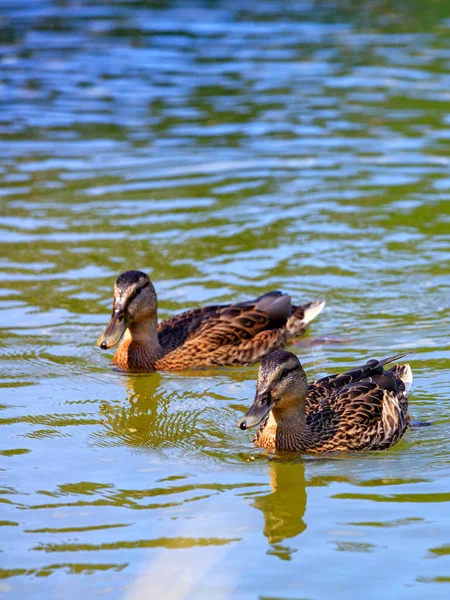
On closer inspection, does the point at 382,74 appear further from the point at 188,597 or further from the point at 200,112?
the point at 188,597

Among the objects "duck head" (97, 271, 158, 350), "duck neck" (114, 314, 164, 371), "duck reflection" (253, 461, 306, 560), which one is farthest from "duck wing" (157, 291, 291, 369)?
"duck reflection" (253, 461, 306, 560)

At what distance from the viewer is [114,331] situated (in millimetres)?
10250

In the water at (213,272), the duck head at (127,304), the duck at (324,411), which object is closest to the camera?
the water at (213,272)

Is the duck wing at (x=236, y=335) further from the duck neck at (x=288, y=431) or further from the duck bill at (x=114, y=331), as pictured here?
the duck neck at (x=288, y=431)

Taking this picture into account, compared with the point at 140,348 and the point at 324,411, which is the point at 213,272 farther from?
the point at 324,411

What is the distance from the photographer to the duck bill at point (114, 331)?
1010 centimetres

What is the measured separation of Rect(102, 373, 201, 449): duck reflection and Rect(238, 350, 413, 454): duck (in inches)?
25.7

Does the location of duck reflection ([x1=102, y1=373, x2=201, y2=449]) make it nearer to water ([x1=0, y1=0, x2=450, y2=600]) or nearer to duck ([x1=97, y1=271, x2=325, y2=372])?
water ([x1=0, y1=0, x2=450, y2=600])

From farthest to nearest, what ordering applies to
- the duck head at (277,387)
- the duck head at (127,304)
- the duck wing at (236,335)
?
the duck wing at (236,335), the duck head at (127,304), the duck head at (277,387)

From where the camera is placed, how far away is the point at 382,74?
838 inches

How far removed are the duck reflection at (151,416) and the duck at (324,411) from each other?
654mm

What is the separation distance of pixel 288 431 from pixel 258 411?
0.44 metres

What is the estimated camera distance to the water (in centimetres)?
675

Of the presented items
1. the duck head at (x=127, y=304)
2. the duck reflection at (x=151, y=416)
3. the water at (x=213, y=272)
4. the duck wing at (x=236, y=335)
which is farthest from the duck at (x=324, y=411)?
the duck head at (x=127, y=304)
